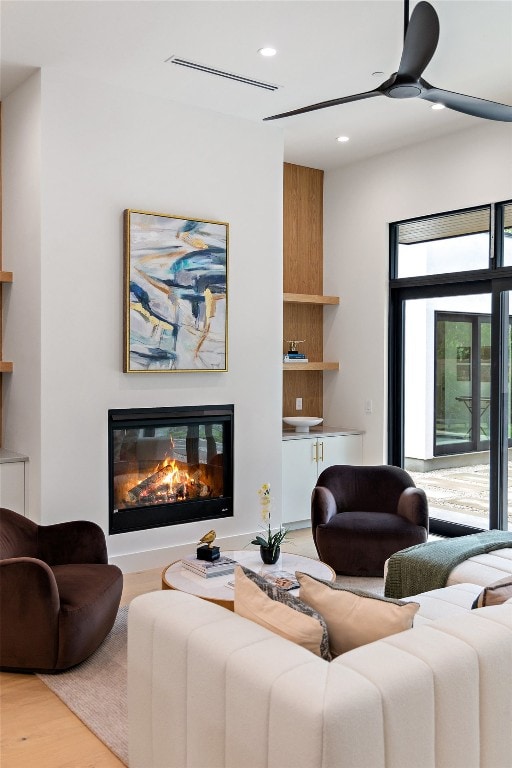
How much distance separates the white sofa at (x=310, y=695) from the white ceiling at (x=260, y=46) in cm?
290

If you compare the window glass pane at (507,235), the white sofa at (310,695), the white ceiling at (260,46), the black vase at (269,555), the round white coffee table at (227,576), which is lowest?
the round white coffee table at (227,576)

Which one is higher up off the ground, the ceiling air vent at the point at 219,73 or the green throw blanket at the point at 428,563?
the ceiling air vent at the point at 219,73

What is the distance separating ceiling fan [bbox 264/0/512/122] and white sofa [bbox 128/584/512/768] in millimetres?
2212

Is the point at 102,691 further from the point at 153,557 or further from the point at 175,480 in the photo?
the point at 175,480

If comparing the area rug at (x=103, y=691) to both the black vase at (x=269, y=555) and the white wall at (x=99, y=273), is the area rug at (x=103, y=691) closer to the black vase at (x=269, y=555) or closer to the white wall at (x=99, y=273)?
the black vase at (x=269, y=555)

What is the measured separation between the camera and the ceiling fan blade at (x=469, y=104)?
325 cm

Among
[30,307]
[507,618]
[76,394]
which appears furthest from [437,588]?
[30,307]

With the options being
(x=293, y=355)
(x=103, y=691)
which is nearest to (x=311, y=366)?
(x=293, y=355)

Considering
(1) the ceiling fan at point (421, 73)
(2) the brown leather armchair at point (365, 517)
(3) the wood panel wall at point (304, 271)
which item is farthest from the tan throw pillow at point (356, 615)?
(3) the wood panel wall at point (304, 271)

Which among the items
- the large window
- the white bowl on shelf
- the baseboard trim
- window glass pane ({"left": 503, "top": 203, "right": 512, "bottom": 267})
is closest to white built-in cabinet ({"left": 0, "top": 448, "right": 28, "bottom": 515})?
the baseboard trim

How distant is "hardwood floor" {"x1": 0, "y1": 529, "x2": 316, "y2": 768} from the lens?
2.54m

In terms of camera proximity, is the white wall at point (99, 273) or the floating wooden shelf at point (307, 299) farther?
the floating wooden shelf at point (307, 299)

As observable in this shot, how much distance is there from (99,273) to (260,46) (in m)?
1.68

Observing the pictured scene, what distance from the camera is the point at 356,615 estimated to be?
203 cm
